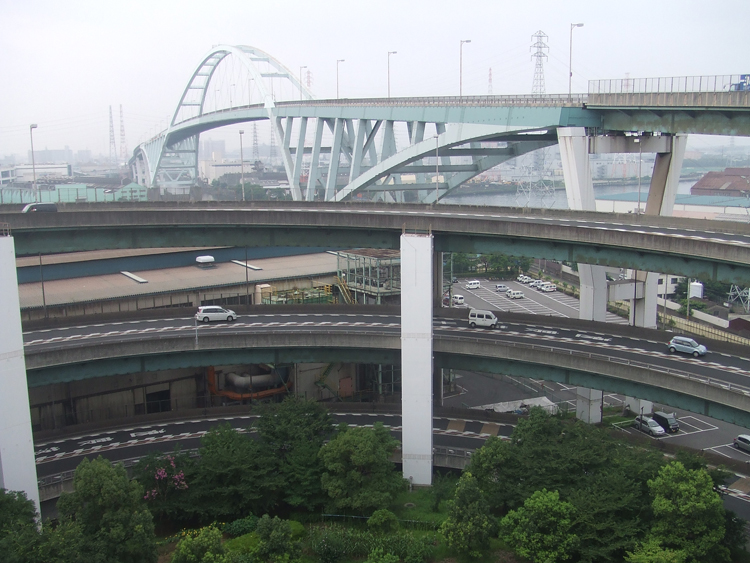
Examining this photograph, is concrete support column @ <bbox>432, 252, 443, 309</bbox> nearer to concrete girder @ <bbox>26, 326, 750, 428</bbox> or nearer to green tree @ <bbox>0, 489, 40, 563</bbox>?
concrete girder @ <bbox>26, 326, 750, 428</bbox>

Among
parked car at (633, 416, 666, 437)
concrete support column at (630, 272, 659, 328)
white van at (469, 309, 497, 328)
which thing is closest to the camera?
parked car at (633, 416, 666, 437)

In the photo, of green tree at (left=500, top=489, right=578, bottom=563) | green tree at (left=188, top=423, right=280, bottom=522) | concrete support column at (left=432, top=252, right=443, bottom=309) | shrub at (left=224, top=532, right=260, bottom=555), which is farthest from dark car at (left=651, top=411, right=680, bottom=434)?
shrub at (left=224, top=532, right=260, bottom=555)

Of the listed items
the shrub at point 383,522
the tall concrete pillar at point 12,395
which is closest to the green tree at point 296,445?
the shrub at point 383,522

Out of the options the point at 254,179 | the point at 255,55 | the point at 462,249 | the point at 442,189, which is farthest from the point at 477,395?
the point at 254,179

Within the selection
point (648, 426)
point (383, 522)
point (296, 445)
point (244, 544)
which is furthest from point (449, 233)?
point (244, 544)

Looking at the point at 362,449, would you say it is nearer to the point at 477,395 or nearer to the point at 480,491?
the point at 480,491

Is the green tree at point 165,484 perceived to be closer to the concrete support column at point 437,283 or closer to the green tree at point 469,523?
the green tree at point 469,523
